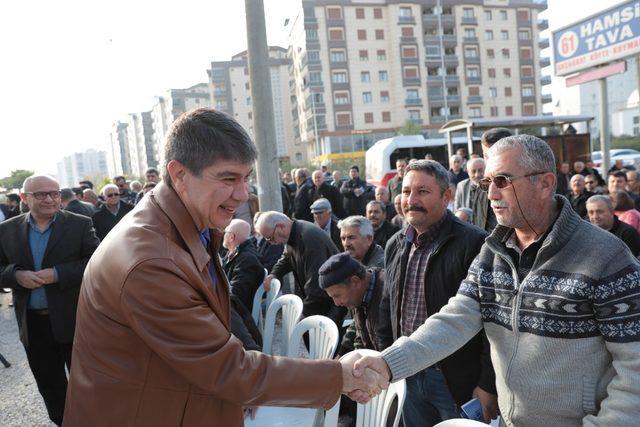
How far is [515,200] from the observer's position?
73.5 inches

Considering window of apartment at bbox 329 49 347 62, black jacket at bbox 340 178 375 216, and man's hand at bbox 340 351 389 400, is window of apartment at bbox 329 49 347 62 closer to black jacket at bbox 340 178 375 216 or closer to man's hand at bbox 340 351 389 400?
black jacket at bbox 340 178 375 216

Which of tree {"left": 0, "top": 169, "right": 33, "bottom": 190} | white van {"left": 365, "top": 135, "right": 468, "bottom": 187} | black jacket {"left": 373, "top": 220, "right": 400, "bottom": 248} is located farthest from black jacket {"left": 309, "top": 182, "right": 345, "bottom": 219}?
tree {"left": 0, "top": 169, "right": 33, "bottom": 190}

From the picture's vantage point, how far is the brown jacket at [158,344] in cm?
139

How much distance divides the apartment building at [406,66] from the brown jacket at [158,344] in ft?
159

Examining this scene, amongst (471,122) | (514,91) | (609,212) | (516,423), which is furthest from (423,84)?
(516,423)

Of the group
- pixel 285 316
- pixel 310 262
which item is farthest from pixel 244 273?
pixel 285 316

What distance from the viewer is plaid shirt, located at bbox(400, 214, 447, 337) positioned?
2.73m

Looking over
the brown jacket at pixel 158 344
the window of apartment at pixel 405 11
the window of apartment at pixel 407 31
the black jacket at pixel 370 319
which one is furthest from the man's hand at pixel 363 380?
the window of apartment at pixel 405 11

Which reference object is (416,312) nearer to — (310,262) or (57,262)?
(310,262)

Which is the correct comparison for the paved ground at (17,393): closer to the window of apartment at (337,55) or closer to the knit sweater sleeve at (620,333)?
the knit sweater sleeve at (620,333)

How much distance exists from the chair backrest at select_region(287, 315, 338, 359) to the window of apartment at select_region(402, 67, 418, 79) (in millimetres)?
54789

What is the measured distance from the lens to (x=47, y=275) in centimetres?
362

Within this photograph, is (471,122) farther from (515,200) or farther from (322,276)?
(515,200)

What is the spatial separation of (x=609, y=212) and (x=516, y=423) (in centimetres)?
365
